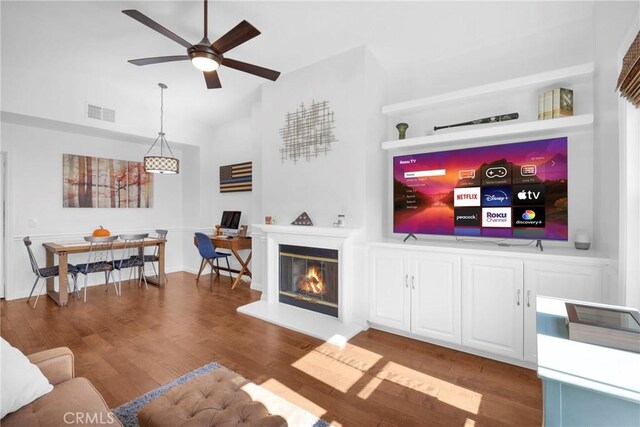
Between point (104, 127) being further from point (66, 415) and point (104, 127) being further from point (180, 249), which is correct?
point (66, 415)

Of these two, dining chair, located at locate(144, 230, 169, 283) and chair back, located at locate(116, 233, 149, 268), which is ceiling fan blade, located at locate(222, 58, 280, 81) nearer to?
chair back, located at locate(116, 233, 149, 268)

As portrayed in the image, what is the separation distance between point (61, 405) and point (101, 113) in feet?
14.9

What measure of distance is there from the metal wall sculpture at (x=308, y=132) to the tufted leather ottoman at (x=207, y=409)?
2.68 meters

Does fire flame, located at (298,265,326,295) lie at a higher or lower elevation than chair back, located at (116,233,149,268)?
lower

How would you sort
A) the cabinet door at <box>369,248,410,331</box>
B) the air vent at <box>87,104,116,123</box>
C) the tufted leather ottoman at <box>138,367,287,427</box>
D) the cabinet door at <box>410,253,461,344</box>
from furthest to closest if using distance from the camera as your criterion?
the air vent at <box>87,104,116,123</box>
the cabinet door at <box>369,248,410,331</box>
the cabinet door at <box>410,253,461,344</box>
the tufted leather ottoman at <box>138,367,287,427</box>

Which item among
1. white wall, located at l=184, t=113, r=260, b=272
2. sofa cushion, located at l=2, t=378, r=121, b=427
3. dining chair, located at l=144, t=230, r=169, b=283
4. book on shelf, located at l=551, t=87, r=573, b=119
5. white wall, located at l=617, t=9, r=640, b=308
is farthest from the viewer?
white wall, located at l=184, t=113, r=260, b=272

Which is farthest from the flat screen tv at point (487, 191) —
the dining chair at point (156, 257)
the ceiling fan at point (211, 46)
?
the dining chair at point (156, 257)

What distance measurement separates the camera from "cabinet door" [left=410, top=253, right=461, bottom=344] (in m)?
2.69

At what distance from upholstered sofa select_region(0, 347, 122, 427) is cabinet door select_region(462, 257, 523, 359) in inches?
102

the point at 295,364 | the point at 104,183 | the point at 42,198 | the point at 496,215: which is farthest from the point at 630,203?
the point at 42,198

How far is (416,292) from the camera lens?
290cm

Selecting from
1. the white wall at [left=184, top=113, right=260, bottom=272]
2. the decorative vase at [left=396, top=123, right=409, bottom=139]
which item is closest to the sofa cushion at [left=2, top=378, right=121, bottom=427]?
the decorative vase at [left=396, top=123, right=409, bottom=139]

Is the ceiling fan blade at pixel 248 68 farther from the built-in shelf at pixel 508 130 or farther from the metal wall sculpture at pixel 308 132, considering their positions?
the built-in shelf at pixel 508 130

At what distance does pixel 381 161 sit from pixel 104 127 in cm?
421
